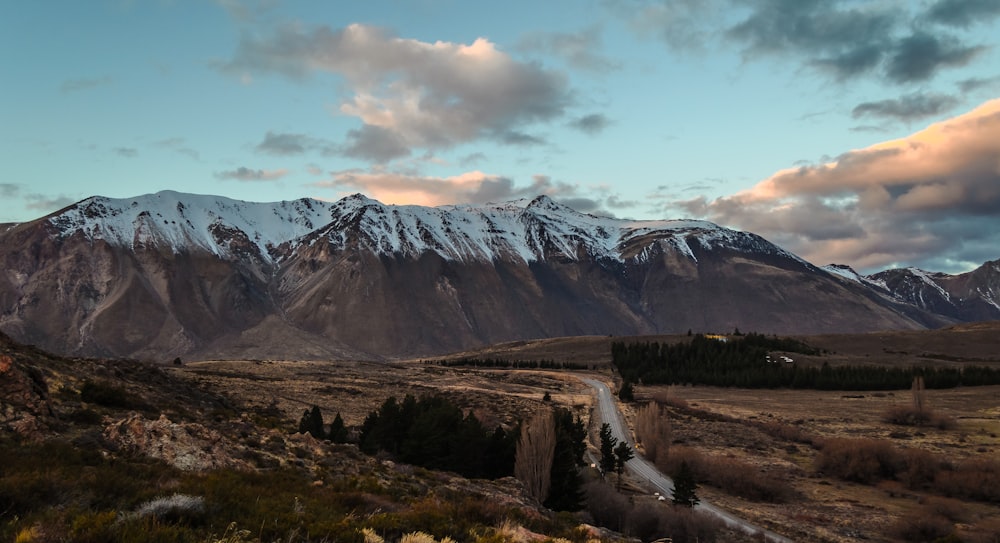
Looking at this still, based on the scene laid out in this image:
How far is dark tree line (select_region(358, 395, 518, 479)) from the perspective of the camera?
34719mm

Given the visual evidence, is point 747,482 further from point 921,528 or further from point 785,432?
point 785,432

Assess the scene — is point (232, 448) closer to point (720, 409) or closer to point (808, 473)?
point (808, 473)

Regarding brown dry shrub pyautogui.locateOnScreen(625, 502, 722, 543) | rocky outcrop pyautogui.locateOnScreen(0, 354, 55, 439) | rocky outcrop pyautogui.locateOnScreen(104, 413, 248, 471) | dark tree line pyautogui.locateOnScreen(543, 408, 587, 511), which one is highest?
rocky outcrop pyautogui.locateOnScreen(0, 354, 55, 439)

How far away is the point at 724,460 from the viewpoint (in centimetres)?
5406

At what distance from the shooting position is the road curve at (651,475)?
38.0 metres

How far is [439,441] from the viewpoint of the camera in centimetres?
3509

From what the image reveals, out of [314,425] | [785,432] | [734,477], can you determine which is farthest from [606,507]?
[785,432]

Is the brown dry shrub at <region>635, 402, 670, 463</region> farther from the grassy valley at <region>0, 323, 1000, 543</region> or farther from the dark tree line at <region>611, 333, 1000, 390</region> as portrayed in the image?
the dark tree line at <region>611, 333, 1000, 390</region>

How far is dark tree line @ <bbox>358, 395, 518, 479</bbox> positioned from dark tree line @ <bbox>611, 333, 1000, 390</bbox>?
109 metres

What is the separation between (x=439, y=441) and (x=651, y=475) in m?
27.9

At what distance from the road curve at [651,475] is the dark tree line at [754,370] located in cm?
4925

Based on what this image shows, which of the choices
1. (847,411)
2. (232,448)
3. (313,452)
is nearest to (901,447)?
(847,411)

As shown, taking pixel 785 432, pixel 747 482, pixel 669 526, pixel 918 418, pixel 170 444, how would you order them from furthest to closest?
pixel 918 418, pixel 785 432, pixel 747 482, pixel 669 526, pixel 170 444

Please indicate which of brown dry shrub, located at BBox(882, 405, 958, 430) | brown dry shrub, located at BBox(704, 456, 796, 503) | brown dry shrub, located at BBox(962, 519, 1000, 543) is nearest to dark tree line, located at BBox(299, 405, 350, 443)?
brown dry shrub, located at BBox(704, 456, 796, 503)
